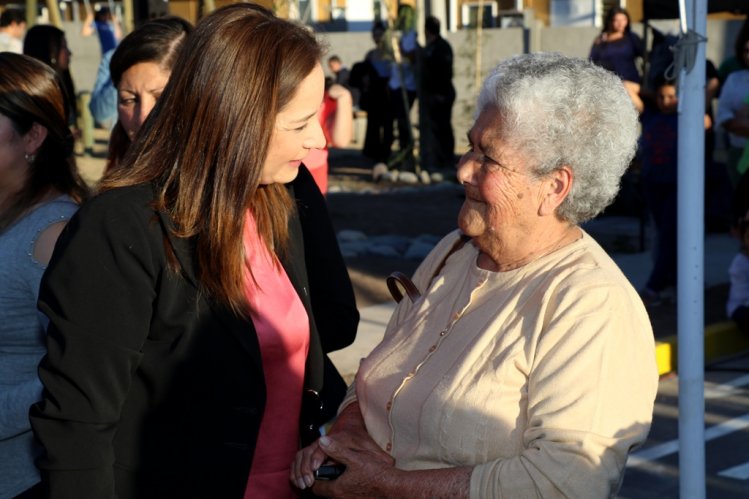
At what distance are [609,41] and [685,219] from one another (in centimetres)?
1040

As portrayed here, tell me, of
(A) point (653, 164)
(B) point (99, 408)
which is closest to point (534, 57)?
(B) point (99, 408)

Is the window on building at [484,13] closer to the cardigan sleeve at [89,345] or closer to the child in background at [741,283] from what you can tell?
the child in background at [741,283]

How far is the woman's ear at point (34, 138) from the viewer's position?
130 inches

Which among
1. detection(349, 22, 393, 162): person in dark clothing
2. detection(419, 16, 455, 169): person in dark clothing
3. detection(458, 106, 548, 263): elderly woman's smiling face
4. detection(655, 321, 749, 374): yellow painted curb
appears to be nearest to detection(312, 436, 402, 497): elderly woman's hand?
detection(458, 106, 548, 263): elderly woman's smiling face

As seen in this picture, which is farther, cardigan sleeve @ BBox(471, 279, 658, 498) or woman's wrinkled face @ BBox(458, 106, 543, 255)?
woman's wrinkled face @ BBox(458, 106, 543, 255)

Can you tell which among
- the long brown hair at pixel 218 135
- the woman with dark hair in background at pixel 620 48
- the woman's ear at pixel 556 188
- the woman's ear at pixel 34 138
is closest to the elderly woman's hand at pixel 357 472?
the long brown hair at pixel 218 135

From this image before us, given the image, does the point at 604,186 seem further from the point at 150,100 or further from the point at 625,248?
the point at 625,248

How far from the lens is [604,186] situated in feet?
8.72

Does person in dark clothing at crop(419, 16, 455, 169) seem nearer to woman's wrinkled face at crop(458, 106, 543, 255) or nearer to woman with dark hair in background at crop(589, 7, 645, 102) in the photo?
woman with dark hair in background at crop(589, 7, 645, 102)

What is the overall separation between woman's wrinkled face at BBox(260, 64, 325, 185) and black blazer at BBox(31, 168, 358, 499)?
10.7 inches

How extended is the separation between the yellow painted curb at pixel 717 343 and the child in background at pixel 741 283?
2.9 inches

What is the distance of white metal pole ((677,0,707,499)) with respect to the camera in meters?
3.99

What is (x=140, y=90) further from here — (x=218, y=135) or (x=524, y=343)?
(x=524, y=343)

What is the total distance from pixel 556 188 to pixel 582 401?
492 mm
